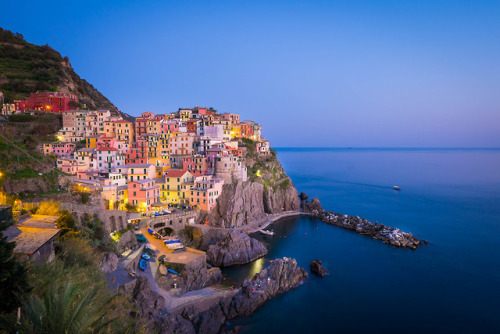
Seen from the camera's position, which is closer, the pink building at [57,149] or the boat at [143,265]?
the boat at [143,265]

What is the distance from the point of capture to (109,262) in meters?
19.8

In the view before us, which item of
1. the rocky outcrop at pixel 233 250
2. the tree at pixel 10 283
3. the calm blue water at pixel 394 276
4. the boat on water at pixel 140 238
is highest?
the tree at pixel 10 283

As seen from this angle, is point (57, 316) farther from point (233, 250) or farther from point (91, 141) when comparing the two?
point (91, 141)

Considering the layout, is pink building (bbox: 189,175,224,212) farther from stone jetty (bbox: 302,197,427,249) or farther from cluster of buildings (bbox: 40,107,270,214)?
stone jetty (bbox: 302,197,427,249)

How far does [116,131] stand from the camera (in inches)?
1811

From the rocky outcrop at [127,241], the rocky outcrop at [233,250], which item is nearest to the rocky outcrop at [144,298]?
the rocky outcrop at [127,241]

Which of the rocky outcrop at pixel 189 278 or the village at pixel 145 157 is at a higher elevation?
the village at pixel 145 157

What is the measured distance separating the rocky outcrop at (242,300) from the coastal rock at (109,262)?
550cm

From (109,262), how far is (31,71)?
5516cm

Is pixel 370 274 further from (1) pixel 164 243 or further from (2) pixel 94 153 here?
(2) pixel 94 153

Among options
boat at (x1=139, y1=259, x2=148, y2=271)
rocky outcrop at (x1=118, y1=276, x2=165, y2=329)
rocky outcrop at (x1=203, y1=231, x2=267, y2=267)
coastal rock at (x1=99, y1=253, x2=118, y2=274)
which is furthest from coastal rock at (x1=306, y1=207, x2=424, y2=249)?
coastal rock at (x1=99, y1=253, x2=118, y2=274)

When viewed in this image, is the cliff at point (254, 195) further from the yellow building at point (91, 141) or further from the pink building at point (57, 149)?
the pink building at point (57, 149)

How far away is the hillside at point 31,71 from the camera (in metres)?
51.1

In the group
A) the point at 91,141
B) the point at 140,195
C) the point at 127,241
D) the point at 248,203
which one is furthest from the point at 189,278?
the point at 91,141
